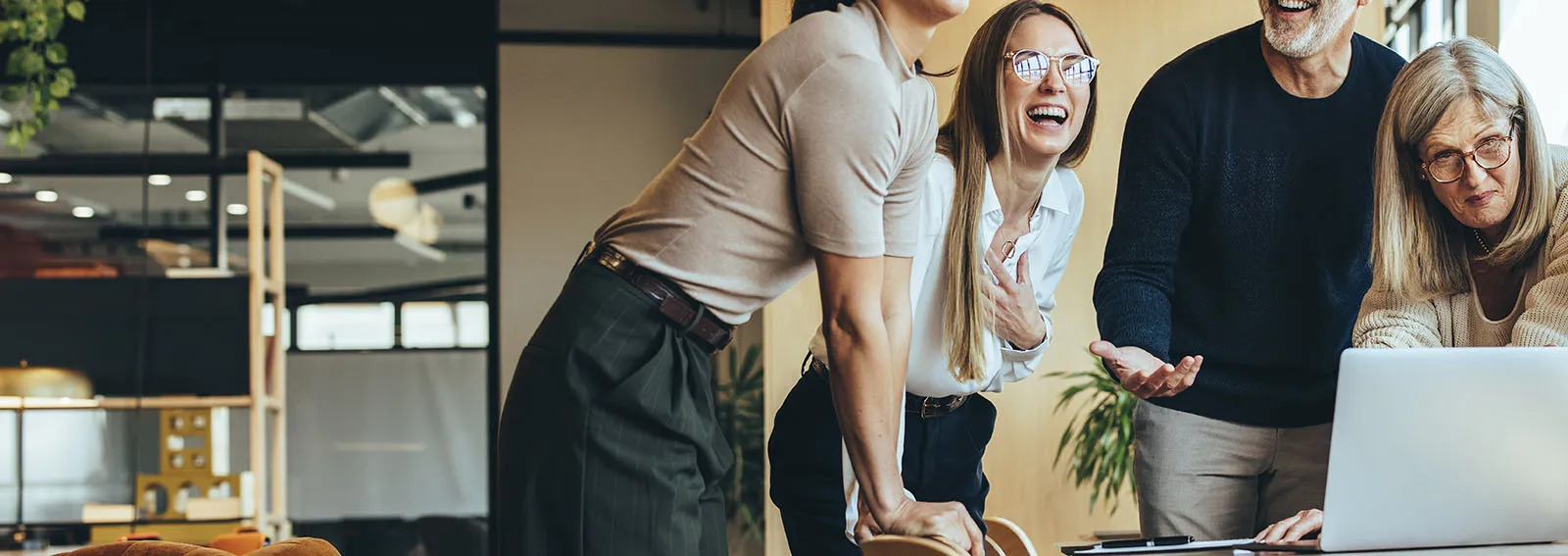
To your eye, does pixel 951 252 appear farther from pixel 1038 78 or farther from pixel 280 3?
pixel 280 3

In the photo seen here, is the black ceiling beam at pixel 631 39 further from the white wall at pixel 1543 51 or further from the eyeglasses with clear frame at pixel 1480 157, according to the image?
the eyeglasses with clear frame at pixel 1480 157

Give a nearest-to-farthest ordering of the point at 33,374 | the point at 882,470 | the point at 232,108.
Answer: the point at 882,470 → the point at 33,374 → the point at 232,108

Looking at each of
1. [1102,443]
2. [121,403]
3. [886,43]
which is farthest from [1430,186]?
[121,403]

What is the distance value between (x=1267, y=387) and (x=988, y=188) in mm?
588

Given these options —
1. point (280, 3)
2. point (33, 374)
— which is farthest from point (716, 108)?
point (280, 3)

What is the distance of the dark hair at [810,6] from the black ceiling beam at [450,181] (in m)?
5.26

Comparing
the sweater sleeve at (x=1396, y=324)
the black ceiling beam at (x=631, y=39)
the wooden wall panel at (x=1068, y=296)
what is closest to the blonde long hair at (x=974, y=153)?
the sweater sleeve at (x=1396, y=324)

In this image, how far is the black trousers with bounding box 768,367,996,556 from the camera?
2.24 meters

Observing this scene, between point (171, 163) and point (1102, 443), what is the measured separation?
4.51 m

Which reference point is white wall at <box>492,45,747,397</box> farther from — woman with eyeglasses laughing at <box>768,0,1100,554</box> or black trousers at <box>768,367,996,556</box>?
black trousers at <box>768,367,996,556</box>

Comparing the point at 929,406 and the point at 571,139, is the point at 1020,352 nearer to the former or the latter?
the point at 929,406

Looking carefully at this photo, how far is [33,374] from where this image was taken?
19.7 ft

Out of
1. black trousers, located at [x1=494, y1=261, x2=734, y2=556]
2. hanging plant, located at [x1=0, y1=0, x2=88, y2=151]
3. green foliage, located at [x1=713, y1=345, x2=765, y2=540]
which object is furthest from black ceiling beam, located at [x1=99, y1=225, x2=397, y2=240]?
black trousers, located at [x1=494, y1=261, x2=734, y2=556]

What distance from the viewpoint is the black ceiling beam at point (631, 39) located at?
704 cm
